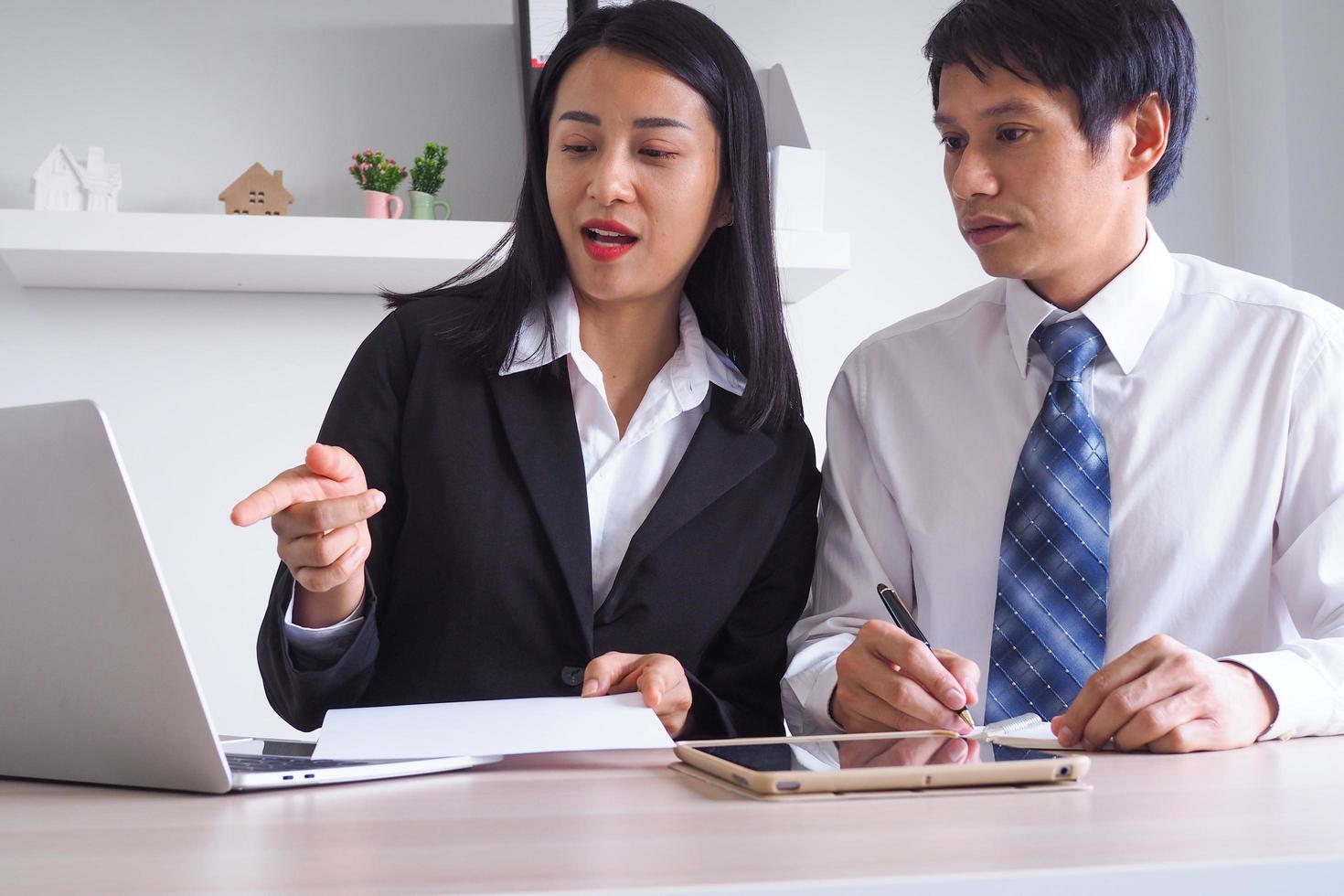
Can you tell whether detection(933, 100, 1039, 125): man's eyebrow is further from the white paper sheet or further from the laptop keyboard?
the laptop keyboard

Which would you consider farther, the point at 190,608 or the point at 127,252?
the point at 190,608

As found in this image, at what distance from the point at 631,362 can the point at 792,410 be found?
213mm

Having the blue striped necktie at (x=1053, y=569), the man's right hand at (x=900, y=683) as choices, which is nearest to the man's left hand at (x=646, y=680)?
the man's right hand at (x=900, y=683)

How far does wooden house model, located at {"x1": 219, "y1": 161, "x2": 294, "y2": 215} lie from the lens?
217 cm

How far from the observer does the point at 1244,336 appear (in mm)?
1364

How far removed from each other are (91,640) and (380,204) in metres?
1.62

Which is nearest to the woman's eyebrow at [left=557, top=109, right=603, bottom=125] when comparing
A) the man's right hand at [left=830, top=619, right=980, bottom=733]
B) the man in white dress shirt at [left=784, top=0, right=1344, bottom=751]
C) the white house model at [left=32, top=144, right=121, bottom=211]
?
the man in white dress shirt at [left=784, top=0, right=1344, bottom=751]

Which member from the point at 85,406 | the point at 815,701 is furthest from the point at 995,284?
the point at 85,406

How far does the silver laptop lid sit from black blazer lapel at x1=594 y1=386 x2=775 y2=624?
Answer: 638 millimetres

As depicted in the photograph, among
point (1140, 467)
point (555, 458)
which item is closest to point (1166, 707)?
point (1140, 467)

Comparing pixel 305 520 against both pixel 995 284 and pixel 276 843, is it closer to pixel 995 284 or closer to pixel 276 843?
pixel 276 843

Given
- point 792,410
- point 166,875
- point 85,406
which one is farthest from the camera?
point 792,410

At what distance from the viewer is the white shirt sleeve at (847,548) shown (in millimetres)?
1255

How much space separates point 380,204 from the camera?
85.3 inches
